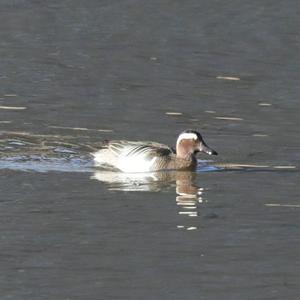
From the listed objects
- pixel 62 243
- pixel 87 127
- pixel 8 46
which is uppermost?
pixel 8 46

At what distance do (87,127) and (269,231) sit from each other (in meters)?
5.14

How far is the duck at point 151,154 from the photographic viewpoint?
50.3 ft

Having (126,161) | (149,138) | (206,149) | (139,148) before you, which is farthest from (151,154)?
(149,138)

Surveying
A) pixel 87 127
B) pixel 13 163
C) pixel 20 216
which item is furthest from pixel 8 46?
pixel 20 216

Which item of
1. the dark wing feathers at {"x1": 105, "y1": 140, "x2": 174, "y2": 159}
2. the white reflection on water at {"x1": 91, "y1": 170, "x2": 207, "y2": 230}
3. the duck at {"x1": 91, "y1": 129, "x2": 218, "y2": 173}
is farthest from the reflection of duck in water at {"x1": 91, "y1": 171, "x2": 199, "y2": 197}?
the dark wing feathers at {"x1": 105, "y1": 140, "x2": 174, "y2": 159}

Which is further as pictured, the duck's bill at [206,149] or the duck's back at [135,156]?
the duck's bill at [206,149]

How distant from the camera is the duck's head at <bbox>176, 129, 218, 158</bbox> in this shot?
51.2ft

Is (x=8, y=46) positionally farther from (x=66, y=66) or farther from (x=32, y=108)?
(x=32, y=108)

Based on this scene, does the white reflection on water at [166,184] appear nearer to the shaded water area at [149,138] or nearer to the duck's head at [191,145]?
the shaded water area at [149,138]

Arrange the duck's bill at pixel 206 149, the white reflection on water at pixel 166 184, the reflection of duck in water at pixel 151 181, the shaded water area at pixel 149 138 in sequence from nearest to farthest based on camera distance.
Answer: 1. the shaded water area at pixel 149 138
2. the white reflection on water at pixel 166 184
3. the reflection of duck in water at pixel 151 181
4. the duck's bill at pixel 206 149

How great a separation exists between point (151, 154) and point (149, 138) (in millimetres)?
1347

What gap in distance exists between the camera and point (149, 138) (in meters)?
16.6

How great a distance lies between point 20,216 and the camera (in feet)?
41.0

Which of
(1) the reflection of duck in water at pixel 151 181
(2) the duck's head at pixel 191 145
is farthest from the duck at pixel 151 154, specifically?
(1) the reflection of duck in water at pixel 151 181
